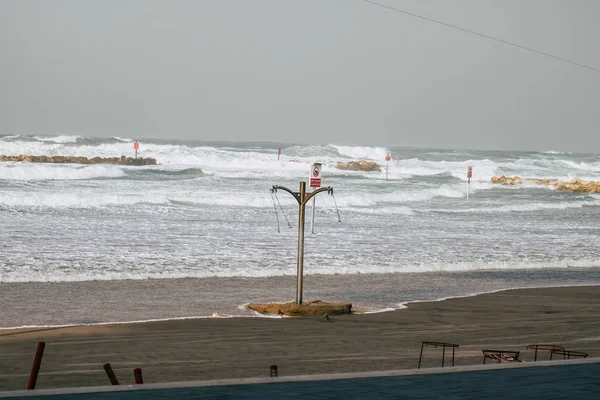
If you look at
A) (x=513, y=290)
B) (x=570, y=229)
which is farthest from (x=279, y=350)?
(x=570, y=229)

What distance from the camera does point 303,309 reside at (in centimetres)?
1330

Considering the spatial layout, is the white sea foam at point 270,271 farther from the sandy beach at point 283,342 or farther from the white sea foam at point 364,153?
the white sea foam at point 364,153

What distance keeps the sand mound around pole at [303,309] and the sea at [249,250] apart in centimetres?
26

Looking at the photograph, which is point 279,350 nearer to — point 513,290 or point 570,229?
point 513,290

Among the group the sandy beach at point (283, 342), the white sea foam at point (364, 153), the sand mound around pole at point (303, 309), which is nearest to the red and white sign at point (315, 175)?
the sandy beach at point (283, 342)

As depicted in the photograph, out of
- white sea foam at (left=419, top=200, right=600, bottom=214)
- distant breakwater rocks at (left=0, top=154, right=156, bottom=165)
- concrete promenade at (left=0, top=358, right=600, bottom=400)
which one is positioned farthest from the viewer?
distant breakwater rocks at (left=0, top=154, right=156, bottom=165)

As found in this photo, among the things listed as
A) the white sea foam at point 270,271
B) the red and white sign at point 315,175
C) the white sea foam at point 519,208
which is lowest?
the white sea foam at point 270,271

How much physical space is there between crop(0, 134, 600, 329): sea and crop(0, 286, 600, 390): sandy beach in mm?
924

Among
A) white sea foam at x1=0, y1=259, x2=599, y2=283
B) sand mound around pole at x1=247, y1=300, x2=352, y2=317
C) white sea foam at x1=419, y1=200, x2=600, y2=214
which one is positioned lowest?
white sea foam at x1=0, y1=259, x2=599, y2=283

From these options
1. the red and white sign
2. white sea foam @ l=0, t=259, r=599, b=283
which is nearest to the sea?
white sea foam @ l=0, t=259, r=599, b=283

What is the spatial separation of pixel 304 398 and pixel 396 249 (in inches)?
683

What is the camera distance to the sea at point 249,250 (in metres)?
14.9

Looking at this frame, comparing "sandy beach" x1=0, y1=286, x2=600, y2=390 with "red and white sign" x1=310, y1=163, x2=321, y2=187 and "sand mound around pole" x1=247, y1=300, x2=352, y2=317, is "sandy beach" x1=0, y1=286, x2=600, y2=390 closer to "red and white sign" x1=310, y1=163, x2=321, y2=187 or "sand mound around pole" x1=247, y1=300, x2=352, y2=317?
"sand mound around pole" x1=247, y1=300, x2=352, y2=317

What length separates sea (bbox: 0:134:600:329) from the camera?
1488 centimetres
